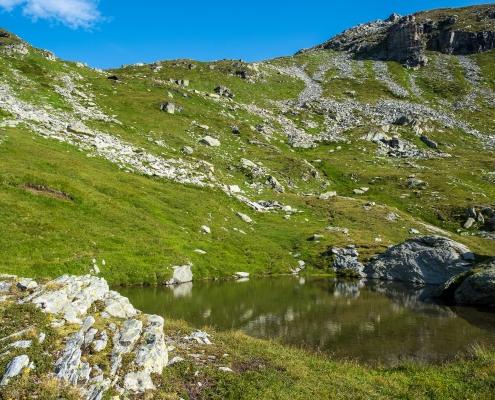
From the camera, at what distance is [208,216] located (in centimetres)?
5806

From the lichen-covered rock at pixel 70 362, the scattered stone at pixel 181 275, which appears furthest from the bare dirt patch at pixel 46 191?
the lichen-covered rock at pixel 70 362

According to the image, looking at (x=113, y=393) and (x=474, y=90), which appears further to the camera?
(x=474, y=90)

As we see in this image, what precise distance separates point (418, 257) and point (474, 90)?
18145cm

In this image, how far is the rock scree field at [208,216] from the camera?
47.3 feet

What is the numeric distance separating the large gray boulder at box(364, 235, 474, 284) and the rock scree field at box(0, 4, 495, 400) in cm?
26

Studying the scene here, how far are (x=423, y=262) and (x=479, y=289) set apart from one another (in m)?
15.7

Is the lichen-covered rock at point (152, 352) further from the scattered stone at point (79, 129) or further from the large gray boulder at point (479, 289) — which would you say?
the scattered stone at point (79, 129)

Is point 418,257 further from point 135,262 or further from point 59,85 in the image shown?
point 59,85

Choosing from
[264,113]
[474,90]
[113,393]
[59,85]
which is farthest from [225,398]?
[474,90]

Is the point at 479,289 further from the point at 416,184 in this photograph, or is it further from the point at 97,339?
the point at 416,184

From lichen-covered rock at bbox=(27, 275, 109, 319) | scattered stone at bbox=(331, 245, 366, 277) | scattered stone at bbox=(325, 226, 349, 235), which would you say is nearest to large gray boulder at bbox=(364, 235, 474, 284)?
scattered stone at bbox=(331, 245, 366, 277)

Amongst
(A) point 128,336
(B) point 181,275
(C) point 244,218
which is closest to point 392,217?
(C) point 244,218

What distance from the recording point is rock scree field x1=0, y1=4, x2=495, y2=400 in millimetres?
14430

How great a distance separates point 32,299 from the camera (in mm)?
15734
